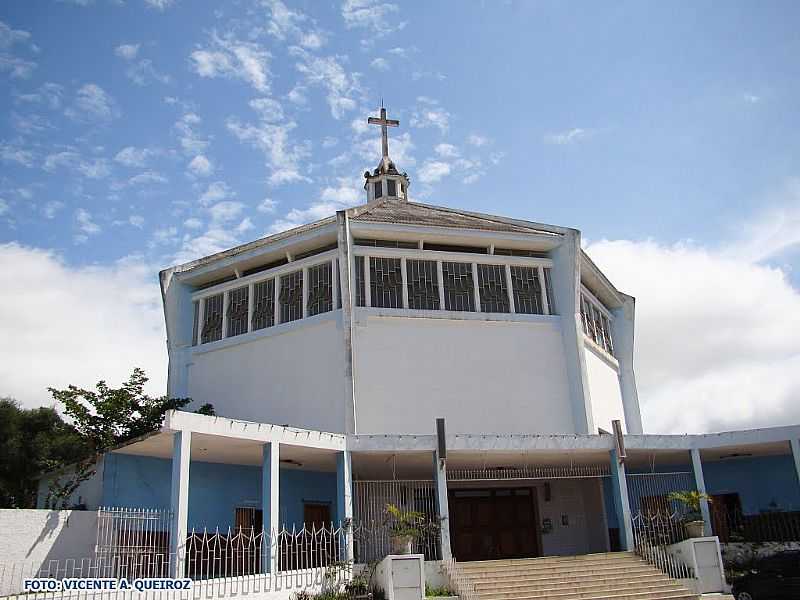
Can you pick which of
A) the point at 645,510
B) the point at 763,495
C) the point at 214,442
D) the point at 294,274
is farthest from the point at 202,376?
the point at 763,495

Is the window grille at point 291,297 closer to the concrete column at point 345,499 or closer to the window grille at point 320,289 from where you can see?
the window grille at point 320,289

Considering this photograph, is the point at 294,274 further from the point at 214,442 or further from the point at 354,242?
the point at 214,442

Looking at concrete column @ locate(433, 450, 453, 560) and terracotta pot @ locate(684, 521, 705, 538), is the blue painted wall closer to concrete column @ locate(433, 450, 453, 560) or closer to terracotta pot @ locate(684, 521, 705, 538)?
concrete column @ locate(433, 450, 453, 560)

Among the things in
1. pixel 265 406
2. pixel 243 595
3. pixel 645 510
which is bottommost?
pixel 243 595

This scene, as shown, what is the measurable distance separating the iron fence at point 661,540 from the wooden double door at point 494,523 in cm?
326

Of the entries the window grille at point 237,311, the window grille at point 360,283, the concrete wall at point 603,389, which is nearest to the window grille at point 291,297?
the window grille at point 237,311

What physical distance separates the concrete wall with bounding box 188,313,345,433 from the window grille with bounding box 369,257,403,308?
1.41 metres

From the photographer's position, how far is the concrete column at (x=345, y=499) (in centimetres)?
1543

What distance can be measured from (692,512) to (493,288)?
7875 mm

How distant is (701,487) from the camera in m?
17.9

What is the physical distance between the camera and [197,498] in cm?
1727

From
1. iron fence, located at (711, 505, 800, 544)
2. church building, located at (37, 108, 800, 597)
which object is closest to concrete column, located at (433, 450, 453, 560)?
church building, located at (37, 108, 800, 597)

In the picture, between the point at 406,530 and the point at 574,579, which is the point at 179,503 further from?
the point at 574,579

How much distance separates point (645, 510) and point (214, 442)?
36.4ft
